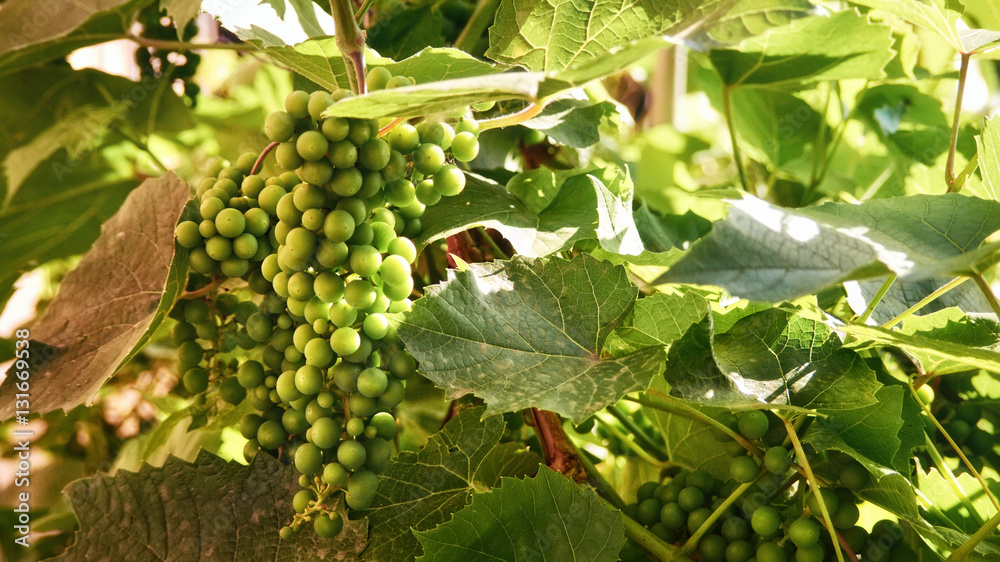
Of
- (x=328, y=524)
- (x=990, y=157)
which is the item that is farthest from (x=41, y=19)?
(x=990, y=157)

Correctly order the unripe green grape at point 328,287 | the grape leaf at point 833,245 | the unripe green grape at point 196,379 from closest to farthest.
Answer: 1. the grape leaf at point 833,245
2. the unripe green grape at point 328,287
3. the unripe green grape at point 196,379

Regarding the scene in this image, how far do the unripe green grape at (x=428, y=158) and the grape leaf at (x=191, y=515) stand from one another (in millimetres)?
205

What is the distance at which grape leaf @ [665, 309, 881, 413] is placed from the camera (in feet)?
1.11

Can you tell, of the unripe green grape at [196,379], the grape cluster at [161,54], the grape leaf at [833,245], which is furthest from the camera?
the grape cluster at [161,54]

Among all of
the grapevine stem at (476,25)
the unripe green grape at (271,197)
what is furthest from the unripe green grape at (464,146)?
the grapevine stem at (476,25)

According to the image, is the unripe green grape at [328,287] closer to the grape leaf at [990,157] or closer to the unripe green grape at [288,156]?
the unripe green grape at [288,156]

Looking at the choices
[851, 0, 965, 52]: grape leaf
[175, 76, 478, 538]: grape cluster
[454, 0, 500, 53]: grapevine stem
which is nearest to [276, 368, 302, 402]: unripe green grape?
[175, 76, 478, 538]: grape cluster

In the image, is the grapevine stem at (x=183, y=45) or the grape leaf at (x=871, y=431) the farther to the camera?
the grapevine stem at (x=183, y=45)

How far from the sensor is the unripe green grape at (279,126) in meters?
0.33

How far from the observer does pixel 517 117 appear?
0.35 metres

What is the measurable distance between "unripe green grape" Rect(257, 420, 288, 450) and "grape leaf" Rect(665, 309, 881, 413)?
0.78 ft

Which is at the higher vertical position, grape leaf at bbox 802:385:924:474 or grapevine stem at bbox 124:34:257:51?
grapevine stem at bbox 124:34:257:51

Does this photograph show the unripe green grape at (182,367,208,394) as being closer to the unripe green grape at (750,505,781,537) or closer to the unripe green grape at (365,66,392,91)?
the unripe green grape at (365,66,392,91)

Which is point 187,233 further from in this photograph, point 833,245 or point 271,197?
point 833,245
